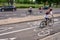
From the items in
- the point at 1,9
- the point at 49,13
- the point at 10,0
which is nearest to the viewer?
the point at 49,13

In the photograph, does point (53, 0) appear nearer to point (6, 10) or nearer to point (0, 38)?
point (6, 10)

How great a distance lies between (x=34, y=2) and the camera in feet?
311

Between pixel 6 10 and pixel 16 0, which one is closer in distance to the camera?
pixel 6 10

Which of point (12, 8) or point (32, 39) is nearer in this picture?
point (32, 39)

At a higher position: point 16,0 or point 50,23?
point 50,23

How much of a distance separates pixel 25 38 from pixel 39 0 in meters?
75.3

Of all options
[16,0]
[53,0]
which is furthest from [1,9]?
[16,0]

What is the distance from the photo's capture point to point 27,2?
311 feet

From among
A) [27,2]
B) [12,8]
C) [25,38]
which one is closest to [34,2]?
[27,2]

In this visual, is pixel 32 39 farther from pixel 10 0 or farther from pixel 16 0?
→ pixel 16 0

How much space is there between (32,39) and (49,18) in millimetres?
7924

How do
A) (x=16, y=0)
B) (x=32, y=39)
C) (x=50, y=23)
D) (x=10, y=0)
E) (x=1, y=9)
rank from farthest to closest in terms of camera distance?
1. (x=16, y=0)
2. (x=10, y=0)
3. (x=1, y=9)
4. (x=50, y=23)
5. (x=32, y=39)

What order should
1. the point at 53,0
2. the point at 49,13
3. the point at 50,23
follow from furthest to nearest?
the point at 53,0 → the point at 50,23 → the point at 49,13

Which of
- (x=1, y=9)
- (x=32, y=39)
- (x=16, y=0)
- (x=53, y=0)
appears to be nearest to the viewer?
(x=32, y=39)
